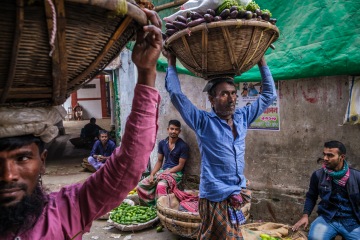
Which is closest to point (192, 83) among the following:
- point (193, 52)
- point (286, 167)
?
point (286, 167)

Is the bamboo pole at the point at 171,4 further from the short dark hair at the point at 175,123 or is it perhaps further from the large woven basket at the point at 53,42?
the large woven basket at the point at 53,42

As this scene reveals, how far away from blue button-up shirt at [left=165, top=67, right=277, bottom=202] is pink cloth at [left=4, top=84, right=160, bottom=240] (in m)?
2.00

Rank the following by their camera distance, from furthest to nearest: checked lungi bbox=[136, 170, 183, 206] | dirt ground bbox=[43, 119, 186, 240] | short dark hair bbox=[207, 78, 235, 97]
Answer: checked lungi bbox=[136, 170, 183, 206], dirt ground bbox=[43, 119, 186, 240], short dark hair bbox=[207, 78, 235, 97]

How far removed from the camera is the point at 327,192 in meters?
3.90

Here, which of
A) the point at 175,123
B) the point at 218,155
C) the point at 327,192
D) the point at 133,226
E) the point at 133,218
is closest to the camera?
the point at 218,155

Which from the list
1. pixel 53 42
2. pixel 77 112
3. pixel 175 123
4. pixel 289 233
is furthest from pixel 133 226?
pixel 77 112

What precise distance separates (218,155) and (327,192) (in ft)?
5.25

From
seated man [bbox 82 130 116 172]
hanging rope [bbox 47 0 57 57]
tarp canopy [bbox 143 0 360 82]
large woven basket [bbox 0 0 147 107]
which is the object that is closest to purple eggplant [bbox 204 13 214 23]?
tarp canopy [bbox 143 0 360 82]

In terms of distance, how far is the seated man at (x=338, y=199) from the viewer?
3711 mm

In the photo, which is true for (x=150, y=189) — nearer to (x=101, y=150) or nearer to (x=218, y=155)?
(x=101, y=150)

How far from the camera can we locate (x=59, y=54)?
1.02 meters

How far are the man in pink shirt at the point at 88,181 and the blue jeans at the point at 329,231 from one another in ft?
10.8

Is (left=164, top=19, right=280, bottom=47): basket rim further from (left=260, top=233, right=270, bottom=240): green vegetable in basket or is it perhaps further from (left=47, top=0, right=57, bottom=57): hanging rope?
(left=260, top=233, right=270, bottom=240): green vegetable in basket

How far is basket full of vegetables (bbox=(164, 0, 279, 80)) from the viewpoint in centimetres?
265
